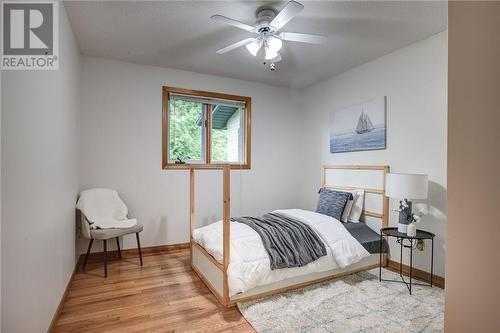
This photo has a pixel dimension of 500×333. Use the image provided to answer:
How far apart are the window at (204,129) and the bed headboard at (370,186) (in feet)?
4.94

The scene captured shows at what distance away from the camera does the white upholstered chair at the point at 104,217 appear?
111 inches

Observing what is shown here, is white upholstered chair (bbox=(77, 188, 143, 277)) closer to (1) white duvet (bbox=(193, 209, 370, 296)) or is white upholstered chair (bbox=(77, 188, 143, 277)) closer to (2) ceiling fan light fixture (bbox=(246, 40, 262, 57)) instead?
(1) white duvet (bbox=(193, 209, 370, 296))

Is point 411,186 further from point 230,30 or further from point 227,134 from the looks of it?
point 227,134

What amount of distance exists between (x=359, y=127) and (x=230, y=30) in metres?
2.05

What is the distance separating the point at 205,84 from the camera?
3.99 metres

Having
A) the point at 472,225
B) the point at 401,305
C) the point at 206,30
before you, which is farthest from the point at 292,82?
the point at 472,225

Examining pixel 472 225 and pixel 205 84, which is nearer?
pixel 472 225

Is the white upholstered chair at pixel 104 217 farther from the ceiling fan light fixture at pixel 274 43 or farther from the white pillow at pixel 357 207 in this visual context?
the white pillow at pixel 357 207

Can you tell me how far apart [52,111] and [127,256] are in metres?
2.21

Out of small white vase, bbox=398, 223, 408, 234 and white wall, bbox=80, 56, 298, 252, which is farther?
white wall, bbox=80, 56, 298, 252

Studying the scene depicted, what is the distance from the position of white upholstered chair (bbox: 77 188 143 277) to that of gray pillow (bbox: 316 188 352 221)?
231cm

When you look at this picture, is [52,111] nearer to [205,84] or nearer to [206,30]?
[206,30]

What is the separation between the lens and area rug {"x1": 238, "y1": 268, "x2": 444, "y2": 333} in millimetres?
1986

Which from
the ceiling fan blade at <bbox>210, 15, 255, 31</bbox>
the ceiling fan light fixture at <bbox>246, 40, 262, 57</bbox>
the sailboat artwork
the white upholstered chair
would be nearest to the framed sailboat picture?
the sailboat artwork
